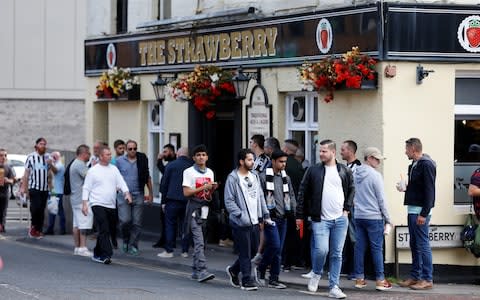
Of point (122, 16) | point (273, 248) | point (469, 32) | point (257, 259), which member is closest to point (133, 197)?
point (257, 259)

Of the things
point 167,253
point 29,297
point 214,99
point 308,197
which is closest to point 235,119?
point 214,99

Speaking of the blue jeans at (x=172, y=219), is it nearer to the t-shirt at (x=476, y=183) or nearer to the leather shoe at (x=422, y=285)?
the leather shoe at (x=422, y=285)

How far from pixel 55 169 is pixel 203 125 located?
3.32m

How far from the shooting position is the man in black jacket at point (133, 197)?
66.1ft

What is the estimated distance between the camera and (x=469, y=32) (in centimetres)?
1702

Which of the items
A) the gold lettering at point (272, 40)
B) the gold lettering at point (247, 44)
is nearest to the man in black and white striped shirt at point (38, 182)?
the gold lettering at point (247, 44)

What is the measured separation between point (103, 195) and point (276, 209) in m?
3.81

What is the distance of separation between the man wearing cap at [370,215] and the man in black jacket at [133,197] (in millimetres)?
5213

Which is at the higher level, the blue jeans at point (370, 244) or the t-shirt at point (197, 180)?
the t-shirt at point (197, 180)

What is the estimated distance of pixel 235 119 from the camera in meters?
21.0

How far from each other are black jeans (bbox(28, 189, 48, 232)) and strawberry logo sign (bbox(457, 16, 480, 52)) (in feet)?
31.8

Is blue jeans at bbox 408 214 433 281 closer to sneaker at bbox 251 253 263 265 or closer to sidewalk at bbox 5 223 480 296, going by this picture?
sidewalk at bbox 5 223 480 296

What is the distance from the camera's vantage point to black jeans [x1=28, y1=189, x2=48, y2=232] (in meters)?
23.3

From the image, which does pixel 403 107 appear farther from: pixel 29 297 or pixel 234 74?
pixel 29 297
